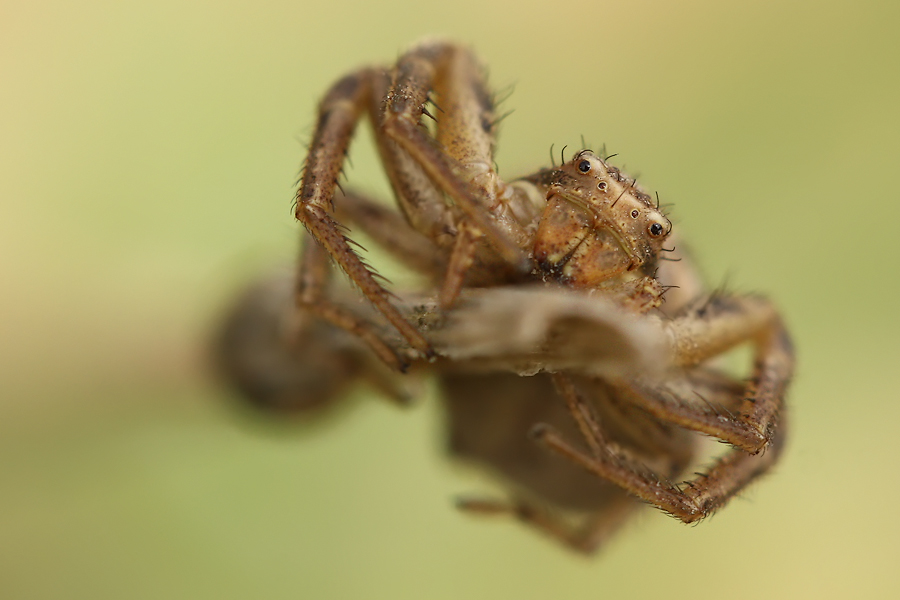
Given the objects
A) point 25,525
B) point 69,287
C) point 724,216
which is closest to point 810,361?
point 724,216

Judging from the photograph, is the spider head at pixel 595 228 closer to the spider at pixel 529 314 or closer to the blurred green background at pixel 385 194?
the spider at pixel 529 314

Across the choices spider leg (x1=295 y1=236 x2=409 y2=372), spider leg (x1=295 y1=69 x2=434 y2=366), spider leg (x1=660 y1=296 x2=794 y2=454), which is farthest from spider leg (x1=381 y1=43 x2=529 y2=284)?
spider leg (x1=660 y1=296 x2=794 y2=454)

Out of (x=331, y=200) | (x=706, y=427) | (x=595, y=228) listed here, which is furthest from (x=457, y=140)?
(x=706, y=427)

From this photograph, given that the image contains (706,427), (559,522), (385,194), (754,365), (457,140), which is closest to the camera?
(706,427)

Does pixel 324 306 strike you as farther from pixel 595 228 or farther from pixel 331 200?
pixel 595 228

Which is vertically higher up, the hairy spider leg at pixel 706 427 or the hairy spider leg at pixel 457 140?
the hairy spider leg at pixel 457 140

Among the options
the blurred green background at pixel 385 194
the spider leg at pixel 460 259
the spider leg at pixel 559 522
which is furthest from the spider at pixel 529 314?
the blurred green background at pixel 385 194

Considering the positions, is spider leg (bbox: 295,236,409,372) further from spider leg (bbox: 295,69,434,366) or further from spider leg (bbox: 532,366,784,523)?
spider leg (bbox: 532,366,784,523)
